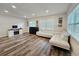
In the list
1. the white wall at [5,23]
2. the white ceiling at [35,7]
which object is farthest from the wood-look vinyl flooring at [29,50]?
Answer: the white wall at [5,23]

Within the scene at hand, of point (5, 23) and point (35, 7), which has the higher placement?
point (35, 7)

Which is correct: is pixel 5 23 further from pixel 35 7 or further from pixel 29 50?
pixel 29 50

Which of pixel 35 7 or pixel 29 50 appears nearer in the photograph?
pixel 29 50

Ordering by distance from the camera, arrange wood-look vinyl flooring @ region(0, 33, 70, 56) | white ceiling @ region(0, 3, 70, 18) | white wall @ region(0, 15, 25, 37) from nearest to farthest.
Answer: wood-look vinyl flooring @ region(0, 33, 70, 56), white ceiling @ region(0, 3, 70, 18), white wall @ region(0, 15, 25, 37)

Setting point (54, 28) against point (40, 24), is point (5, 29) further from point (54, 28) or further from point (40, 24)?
point (54, 28)

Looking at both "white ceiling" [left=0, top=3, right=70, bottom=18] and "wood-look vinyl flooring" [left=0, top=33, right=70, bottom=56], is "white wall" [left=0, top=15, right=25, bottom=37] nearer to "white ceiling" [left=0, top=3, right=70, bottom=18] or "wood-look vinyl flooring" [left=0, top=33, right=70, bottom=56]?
"white ceiling" [left=0, top=3, right=70, bottom=18]

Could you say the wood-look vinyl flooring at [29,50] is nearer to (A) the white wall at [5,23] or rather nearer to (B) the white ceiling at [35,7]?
(B) the white ceiling at [35,7]

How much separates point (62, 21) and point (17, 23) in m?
5.67

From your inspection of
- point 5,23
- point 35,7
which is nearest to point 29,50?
point 35,7

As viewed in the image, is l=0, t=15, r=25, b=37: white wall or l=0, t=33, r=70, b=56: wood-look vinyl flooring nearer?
l=0, t=33, r=70, b=56: wood-look vinyl flooring

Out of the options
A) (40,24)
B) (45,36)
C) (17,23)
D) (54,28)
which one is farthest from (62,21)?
(17,23)

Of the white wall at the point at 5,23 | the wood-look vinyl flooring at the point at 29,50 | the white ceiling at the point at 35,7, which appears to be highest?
the white ceiling at the point at 35,7

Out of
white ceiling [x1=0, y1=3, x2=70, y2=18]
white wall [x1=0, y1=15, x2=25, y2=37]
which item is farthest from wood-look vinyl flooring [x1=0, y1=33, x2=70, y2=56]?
white wall [x1=0, y1=15, x2=25, y2=37]

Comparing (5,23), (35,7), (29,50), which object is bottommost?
(29,50)
